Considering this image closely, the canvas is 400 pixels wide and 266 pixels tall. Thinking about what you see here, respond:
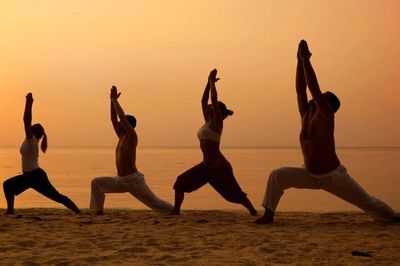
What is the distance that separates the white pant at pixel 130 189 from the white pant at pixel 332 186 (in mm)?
2196

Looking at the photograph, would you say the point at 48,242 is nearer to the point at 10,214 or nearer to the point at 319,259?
the point at 319,259

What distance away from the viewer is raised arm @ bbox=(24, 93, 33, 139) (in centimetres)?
891

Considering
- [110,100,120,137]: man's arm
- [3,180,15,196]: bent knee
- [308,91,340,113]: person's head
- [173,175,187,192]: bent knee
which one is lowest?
[3,180,15,196]: bent knee

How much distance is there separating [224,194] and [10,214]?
3.43 m

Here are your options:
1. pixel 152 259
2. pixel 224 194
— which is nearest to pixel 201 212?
pixel 224 194

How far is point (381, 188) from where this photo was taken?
18578 millimetres

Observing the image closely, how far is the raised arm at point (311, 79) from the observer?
6.87 metres

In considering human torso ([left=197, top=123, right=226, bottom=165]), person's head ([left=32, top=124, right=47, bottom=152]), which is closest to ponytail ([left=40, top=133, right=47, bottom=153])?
person's head ([left=32, top=124, right=47, bottom=152])

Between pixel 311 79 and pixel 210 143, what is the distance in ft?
7.99

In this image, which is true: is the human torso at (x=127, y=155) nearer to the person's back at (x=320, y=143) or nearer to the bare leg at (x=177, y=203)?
the bare leg at (x=177, y=203)

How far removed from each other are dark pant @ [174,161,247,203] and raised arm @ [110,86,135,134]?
1.14 meters

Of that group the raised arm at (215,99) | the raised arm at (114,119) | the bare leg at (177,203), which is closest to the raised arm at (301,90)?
the raised arm at (215,99)

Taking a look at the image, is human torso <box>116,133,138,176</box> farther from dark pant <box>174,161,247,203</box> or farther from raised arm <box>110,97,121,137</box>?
dark pant <box>174,161,247,203</box>

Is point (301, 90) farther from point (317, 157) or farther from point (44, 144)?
point (44, 144)
